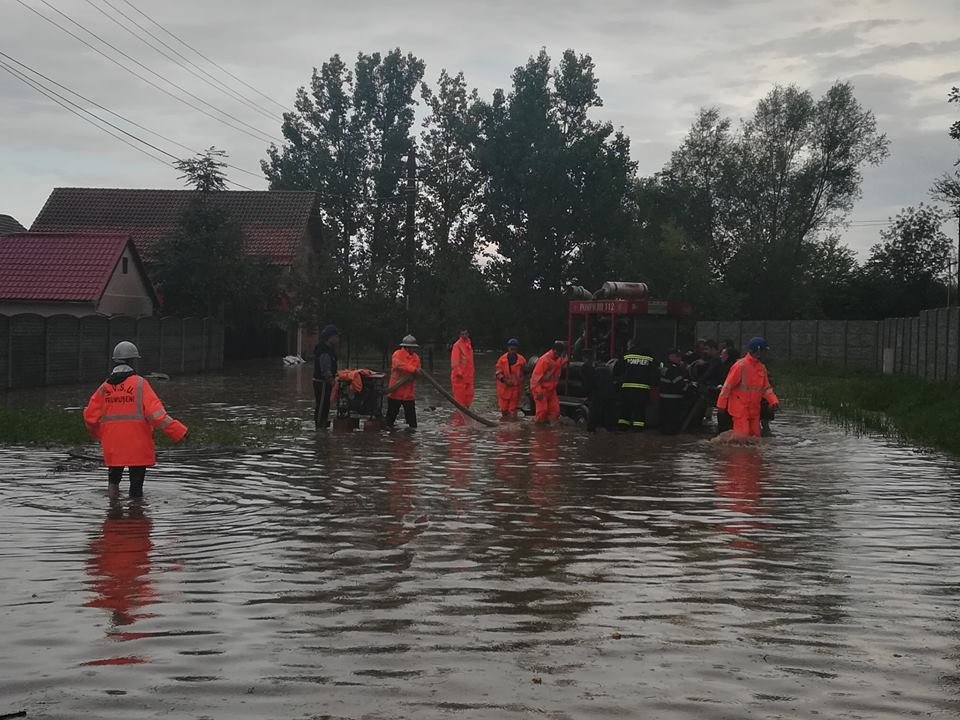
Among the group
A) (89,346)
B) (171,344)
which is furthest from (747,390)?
(171,344)

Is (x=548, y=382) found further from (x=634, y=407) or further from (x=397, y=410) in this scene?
(x=397, y=410)

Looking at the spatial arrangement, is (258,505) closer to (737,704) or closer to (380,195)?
(737,704)

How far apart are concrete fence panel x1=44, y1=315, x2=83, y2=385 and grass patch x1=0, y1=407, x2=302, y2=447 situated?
12328 mm

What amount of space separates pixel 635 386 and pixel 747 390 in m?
3.15

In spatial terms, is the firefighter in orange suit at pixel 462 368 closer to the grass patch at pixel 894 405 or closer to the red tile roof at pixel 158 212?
the grass patch at pixel 894 405

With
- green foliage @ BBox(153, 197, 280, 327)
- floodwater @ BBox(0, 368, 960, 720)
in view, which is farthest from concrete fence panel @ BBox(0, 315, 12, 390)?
green foliage @ BBox(153, 197, 280, 327)

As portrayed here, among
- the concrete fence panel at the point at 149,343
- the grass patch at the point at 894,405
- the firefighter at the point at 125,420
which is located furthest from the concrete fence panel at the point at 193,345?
the firefighter at the point at 125,420

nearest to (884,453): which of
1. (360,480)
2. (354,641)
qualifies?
(360,480)

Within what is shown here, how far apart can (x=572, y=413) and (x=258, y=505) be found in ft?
38.1

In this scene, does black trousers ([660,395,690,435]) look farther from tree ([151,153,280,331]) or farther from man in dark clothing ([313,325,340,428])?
tree ([151,153,280,331])

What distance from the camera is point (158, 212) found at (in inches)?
2450

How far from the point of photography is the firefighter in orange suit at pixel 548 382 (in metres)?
21.9

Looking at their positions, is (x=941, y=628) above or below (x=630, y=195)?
below

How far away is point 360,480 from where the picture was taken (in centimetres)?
1387
